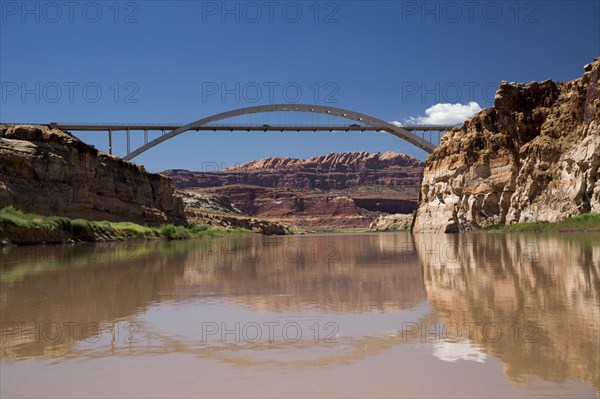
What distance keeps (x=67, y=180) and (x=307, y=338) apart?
1479 inches

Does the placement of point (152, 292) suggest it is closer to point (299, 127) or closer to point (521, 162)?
point (521, 162)

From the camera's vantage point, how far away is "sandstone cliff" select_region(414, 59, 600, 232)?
40.7m

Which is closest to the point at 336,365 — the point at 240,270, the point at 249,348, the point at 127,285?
the point at 249,348

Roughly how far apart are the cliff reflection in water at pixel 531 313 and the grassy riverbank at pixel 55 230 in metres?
20.2

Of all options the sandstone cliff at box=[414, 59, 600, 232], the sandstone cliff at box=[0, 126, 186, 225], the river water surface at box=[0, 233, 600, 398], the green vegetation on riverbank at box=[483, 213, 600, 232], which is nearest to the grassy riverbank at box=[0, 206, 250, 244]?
the sandstone cliff at box=[0, 126, 186, 225]

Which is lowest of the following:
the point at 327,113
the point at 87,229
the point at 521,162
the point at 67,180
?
the point at 87,229

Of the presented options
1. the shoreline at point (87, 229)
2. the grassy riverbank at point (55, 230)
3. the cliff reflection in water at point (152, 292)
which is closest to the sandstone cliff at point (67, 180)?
the shoreline at point (87, 229)

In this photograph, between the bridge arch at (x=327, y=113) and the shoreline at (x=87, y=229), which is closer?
the shoreline at (x=87, y=229)

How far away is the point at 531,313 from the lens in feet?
20.5

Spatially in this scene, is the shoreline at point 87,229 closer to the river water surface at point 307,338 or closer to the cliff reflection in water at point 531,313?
the river water surface at point 307,338

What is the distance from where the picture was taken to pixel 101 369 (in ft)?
14.1

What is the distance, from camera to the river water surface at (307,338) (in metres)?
3.86

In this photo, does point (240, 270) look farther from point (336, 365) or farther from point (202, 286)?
point (336, 365)

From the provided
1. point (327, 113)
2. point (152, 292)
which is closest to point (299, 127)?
point (327, 113)
